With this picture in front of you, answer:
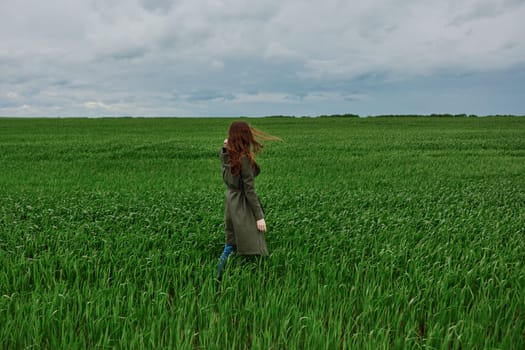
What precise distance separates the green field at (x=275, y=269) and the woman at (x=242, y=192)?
0.40 meters

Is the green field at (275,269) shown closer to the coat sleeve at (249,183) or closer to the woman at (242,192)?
the woman at (242,192)

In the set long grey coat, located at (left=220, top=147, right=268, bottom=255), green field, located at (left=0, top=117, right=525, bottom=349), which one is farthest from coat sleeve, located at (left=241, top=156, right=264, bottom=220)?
green field, located at (left=0, top=117, right=525, bottom=349)

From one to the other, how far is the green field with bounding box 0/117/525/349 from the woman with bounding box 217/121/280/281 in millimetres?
401

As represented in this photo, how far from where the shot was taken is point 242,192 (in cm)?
566

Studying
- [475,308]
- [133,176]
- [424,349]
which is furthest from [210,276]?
[133,176]

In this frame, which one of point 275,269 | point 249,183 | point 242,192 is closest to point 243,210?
point 242,192

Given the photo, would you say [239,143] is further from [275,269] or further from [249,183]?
[275,269]

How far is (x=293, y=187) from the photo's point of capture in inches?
529

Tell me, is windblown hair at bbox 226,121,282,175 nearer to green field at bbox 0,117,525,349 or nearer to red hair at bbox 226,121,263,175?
red hair at bbox 226,121,263,175

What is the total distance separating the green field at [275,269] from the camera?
167 inches

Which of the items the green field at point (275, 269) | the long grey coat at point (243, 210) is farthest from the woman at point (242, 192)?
the green field at point (275, 269)

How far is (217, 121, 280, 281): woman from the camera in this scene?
210 inches

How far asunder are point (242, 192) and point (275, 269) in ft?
4.23

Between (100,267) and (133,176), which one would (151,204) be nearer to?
(100,267)
